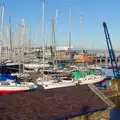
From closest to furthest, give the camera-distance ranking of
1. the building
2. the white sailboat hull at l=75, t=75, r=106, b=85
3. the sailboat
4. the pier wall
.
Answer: the building < the pier wall < the sailboat < the white sailboat hull at l=75, t=75, r=106, b=85

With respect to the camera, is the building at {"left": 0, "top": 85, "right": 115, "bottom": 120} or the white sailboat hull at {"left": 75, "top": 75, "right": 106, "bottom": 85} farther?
the white sailboat hull at {"left": 75, "top": 75, "right": 106, "bottom": 85}

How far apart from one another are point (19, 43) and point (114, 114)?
46545mm

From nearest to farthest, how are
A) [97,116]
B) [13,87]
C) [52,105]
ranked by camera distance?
[52,105], [97,116], [13,87]

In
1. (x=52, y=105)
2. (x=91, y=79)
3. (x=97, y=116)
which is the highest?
(x=52, y=105)

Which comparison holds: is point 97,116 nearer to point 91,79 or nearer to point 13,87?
point 13,87

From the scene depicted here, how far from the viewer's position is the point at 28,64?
2472 inches

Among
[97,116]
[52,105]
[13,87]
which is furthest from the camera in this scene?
[13,87]

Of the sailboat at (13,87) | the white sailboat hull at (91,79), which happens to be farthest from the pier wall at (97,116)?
the white sailboat hull at (91,79)

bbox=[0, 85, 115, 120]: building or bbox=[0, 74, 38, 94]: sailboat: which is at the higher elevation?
bbox=[0, 85, 115, 120]: building

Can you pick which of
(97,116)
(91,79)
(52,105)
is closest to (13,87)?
(91,79)

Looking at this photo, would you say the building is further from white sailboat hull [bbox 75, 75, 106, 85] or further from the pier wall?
white sailboat hull [bbox 75, 75, 106, 85]

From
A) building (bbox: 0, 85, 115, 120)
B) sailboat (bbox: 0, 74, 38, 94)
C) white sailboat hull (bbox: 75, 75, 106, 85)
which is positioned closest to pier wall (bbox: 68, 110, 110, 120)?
building (bbox: 0, 85, 115, 120)

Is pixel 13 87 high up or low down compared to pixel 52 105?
down

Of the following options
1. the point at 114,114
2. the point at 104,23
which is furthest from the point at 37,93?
the point at 104,23
